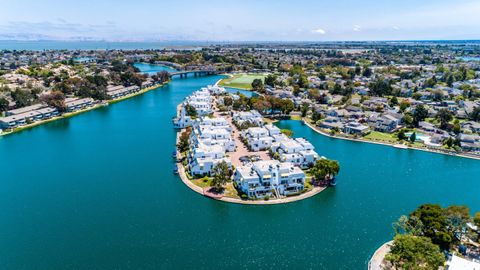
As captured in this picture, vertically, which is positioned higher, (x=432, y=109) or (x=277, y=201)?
(x=432, y=109)

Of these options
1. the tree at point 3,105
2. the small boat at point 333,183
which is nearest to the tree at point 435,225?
the small boat at point 333,183

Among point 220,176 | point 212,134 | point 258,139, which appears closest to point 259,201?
point 220,176

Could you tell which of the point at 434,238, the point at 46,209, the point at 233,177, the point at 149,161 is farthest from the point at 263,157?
the point at 46,209

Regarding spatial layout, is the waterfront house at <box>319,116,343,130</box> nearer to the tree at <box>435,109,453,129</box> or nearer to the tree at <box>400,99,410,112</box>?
the tree at <box>435,109,453,129</box>

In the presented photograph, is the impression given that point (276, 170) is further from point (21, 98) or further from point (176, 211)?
point (21, 98)

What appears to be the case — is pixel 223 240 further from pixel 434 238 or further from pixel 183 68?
pixel 183 68

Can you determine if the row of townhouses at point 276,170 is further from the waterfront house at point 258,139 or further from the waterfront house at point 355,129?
the waterfront house at point 355,129
